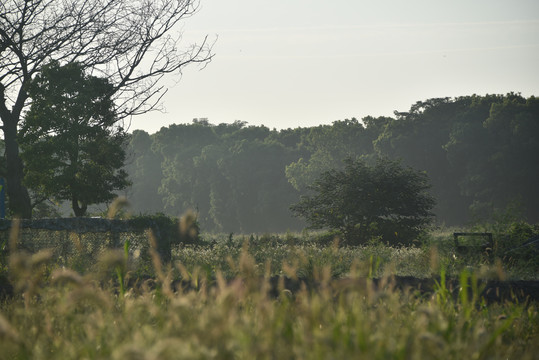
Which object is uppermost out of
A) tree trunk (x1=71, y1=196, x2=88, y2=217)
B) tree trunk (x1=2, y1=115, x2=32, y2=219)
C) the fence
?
tree trunk (x1=2, y1=115, x2=32, y2=219)

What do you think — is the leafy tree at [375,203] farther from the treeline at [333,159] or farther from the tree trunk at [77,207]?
the treeline at [333,159]

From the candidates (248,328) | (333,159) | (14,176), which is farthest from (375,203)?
(333,159)

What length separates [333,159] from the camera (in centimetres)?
4888

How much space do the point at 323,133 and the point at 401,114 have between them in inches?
287

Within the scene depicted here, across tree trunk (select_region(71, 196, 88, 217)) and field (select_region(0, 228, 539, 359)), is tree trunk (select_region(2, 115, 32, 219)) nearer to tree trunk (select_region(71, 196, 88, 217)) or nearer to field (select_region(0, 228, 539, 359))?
tree trunk (select_region(71, 196, 88, 217))

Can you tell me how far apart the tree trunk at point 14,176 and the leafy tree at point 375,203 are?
992 cm

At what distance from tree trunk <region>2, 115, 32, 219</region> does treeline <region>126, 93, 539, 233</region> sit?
1299 centimetres

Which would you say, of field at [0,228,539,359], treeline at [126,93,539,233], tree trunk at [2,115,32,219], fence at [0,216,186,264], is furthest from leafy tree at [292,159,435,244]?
field at [0,228,539,359]

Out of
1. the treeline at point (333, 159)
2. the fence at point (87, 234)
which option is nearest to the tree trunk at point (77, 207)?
the fence at point (87, 234)

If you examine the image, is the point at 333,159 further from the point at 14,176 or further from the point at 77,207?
the point at 14,176

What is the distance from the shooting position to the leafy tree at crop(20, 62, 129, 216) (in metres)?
15.8

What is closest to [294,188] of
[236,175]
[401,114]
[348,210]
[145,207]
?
[236,175]

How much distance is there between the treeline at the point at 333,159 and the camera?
39125 millimetres

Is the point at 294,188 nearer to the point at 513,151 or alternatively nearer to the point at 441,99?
the point at 441,99
